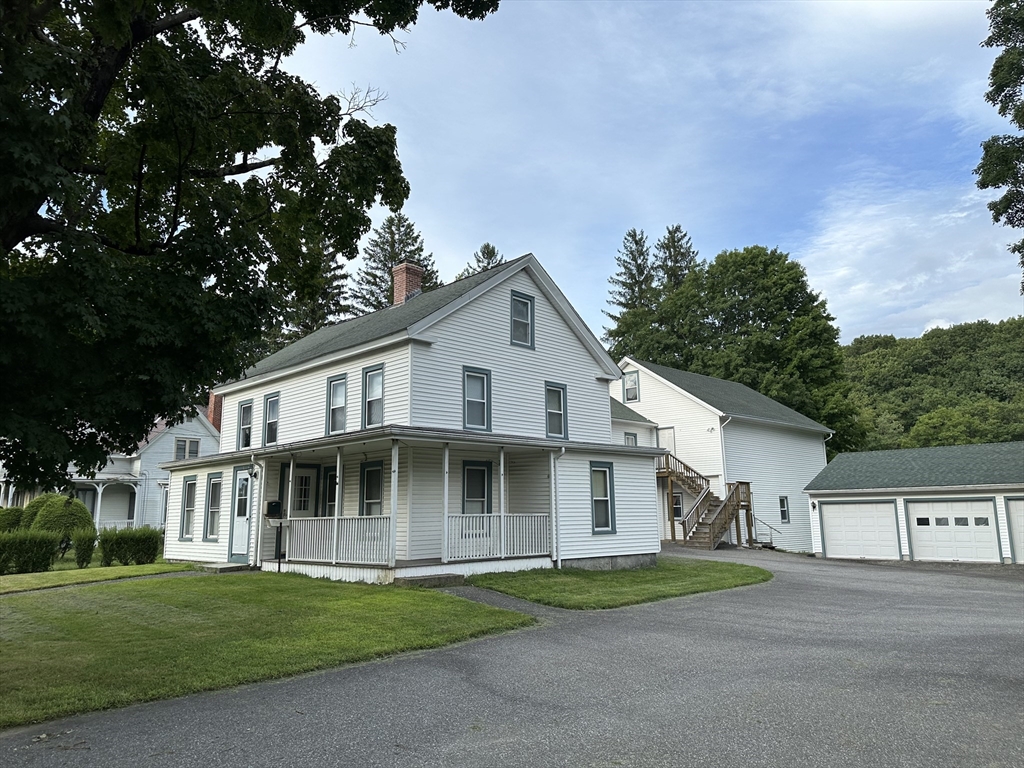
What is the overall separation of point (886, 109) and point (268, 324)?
16.8 meters

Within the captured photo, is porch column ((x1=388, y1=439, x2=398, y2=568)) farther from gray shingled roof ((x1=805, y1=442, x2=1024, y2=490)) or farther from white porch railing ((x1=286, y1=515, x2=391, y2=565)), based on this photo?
gray shingled roof ((x1=805, y1=442, x2=1024, y2=490))

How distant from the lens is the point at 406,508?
53.3 ft

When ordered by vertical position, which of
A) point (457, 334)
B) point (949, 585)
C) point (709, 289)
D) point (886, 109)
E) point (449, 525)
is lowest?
point (949, 585)

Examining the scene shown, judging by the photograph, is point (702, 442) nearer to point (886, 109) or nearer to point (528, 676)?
point (886, 109)

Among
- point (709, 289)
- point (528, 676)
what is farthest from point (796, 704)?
point (709, 289)

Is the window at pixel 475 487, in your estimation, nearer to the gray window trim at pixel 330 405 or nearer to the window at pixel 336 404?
the gray window trim at pixel 330 405

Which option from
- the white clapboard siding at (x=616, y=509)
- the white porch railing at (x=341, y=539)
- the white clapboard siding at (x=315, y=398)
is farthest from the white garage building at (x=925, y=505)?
the white porch railing at (x=341, y=539)

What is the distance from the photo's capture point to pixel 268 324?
834 centimetres

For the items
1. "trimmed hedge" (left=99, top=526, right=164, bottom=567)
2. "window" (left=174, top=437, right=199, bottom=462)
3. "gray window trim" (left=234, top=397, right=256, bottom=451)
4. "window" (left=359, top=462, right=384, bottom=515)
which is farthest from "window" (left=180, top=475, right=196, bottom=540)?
"window" (left=174, top=437, right=199, bottom=462)

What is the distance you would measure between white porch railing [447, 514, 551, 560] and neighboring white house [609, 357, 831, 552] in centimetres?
1281

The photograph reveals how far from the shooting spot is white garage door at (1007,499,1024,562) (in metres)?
21.5

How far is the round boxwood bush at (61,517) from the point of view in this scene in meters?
24.7

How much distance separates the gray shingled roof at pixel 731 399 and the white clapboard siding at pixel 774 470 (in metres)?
0.48

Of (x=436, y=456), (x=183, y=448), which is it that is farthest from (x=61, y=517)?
(x=436, y=456)
